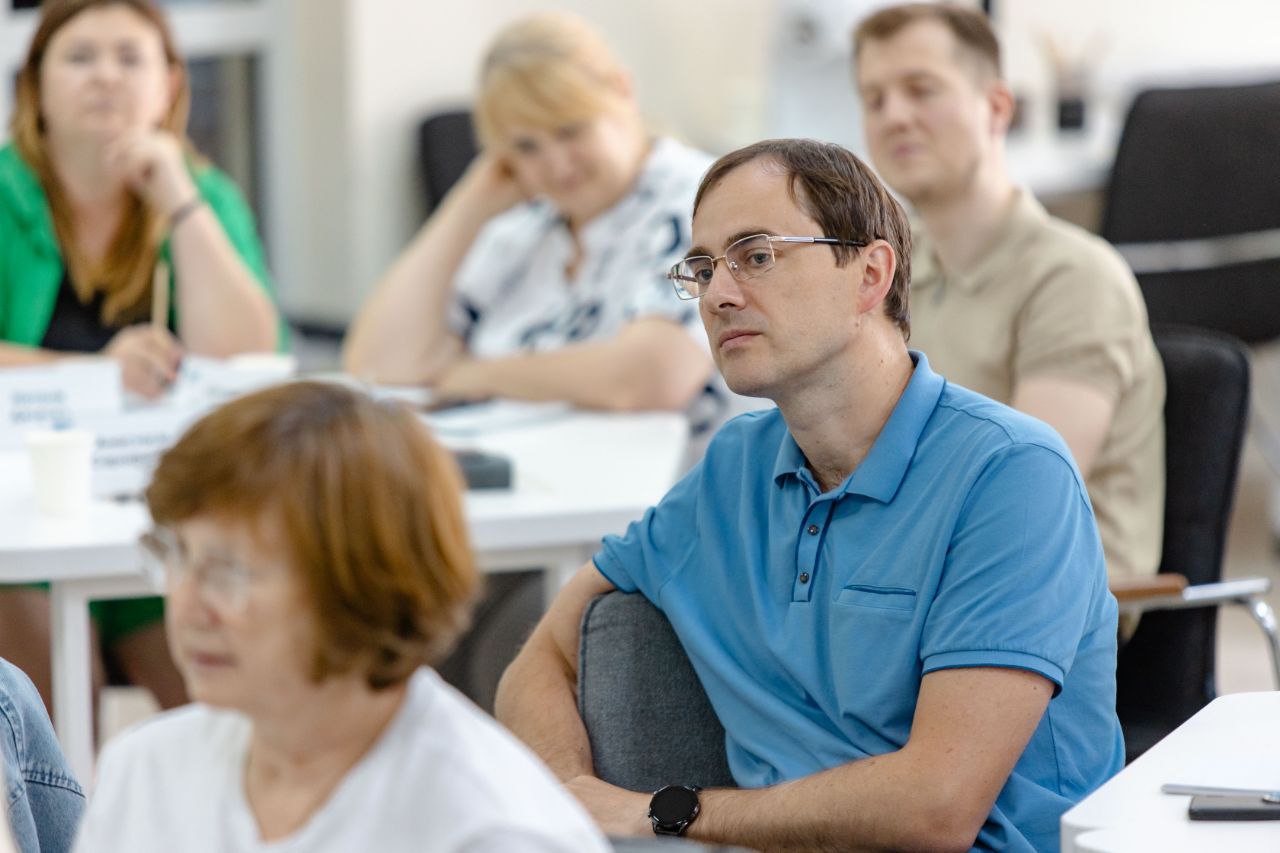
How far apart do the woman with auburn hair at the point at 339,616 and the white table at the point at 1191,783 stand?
1.35ft

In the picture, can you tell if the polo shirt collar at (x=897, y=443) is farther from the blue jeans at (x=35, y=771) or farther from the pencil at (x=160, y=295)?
the pencil at (x=160, y=295)

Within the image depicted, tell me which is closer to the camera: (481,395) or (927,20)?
(927,20)

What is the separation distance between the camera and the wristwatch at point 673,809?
1.50 meters

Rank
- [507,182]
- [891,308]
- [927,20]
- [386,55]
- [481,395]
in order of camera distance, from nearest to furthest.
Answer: [891,308] → [927,20] → [481,395] → [507,182] → [386,55]

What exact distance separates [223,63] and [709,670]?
11.4ft

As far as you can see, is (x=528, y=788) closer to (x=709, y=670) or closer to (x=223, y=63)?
(x=709, y=670)

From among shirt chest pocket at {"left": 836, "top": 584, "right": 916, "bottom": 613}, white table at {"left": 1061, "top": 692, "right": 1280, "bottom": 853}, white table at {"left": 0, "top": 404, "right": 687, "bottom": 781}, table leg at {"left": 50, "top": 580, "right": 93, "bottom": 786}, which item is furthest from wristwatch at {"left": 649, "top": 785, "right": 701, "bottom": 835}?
table leg at {"left": 50, "top": 580, "right": 93, "bottom": 786}

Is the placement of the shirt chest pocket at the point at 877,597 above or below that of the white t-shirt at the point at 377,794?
below

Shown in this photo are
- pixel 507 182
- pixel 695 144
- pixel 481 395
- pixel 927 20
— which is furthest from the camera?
pixel 695 144

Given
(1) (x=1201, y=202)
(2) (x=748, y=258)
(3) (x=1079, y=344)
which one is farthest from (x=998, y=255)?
(1) (x=1201, y=202)

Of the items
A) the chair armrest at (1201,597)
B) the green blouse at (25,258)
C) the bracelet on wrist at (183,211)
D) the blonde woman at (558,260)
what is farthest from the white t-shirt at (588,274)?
the chair armrest at (1201,597)

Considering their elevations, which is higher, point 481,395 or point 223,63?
point 223,63

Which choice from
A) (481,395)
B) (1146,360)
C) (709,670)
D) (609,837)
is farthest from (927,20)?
(609,837)

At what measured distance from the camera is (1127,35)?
506 centimetres
